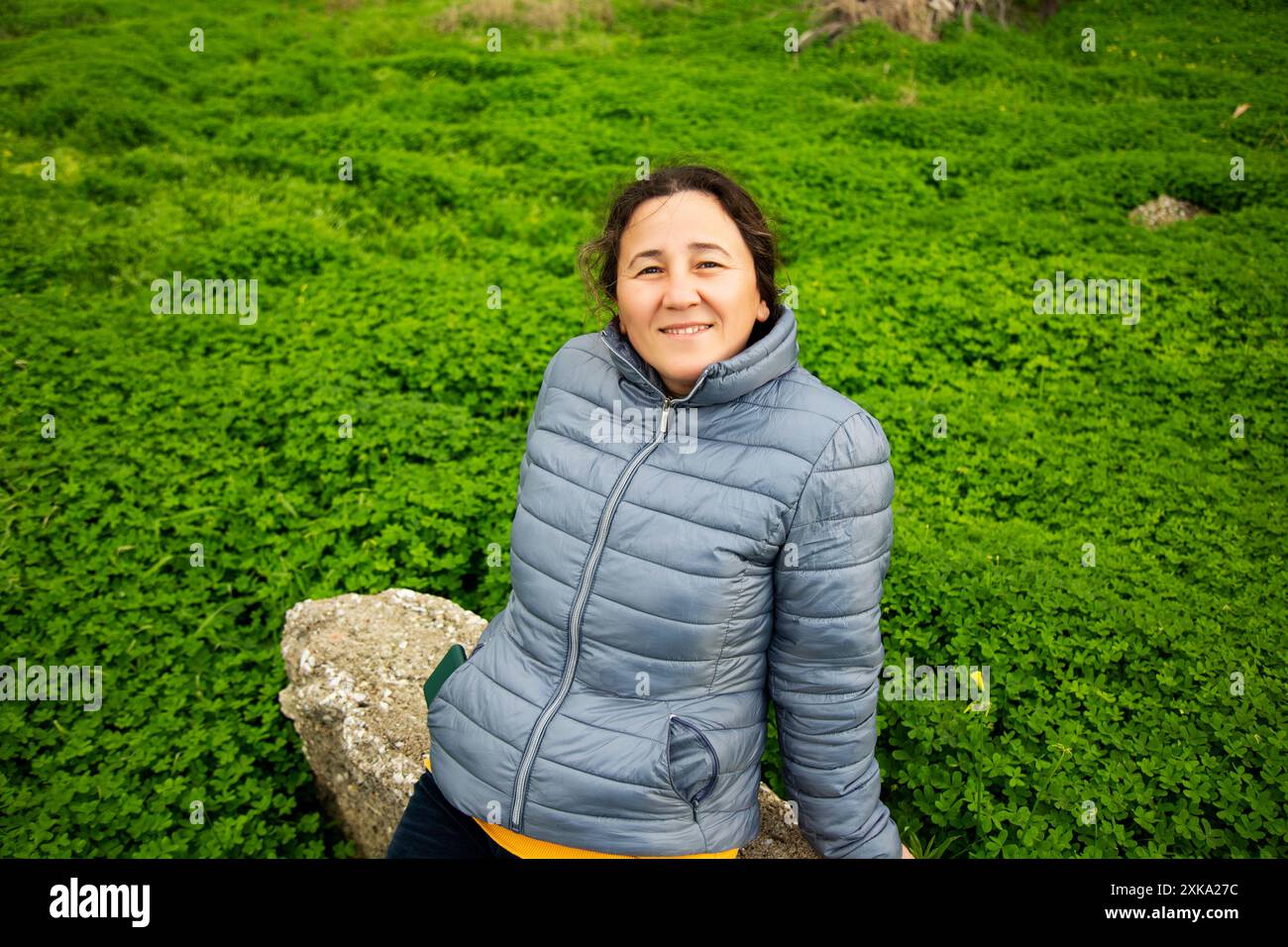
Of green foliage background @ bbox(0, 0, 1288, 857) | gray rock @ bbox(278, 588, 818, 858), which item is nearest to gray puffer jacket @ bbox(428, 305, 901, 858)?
gray rock @ bbox(278, 588, 818, 858)

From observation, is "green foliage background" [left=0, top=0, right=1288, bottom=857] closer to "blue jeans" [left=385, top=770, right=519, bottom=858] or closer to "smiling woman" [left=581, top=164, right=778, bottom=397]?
"smiling woman" [left=581, top=164, right=778, bottom=397]

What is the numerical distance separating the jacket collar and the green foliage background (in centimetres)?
132

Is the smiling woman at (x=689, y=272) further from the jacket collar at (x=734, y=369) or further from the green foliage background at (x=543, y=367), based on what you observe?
the green foliage background at (x=543, y=367)

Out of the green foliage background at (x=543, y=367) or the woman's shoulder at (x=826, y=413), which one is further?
the green foliage background at (x=543, y=367)

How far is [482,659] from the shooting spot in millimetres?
2357

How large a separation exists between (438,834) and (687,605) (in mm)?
1011

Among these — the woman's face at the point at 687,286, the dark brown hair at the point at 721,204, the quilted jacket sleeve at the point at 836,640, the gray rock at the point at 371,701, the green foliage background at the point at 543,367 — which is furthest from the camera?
the green foliage background at the point at 543,367

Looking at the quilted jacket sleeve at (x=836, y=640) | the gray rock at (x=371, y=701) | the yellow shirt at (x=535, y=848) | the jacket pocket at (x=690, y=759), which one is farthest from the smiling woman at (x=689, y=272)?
the gray rock at (x=371, y=701)

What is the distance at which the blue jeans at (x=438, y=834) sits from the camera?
2.22 metres

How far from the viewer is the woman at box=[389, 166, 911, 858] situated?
202cm

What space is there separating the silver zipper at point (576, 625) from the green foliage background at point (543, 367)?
5.13 ft
